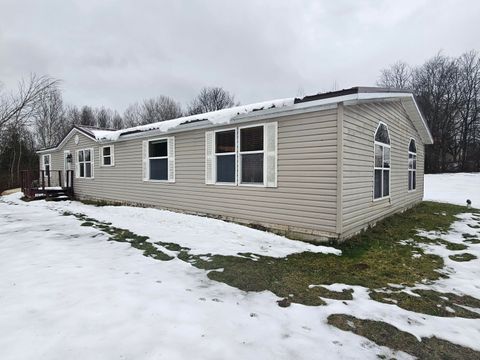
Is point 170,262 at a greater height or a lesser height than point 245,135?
lesser

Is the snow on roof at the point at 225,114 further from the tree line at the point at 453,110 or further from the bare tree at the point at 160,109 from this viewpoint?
the tree line at the point at 453,110

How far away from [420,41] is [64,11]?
35009 mm

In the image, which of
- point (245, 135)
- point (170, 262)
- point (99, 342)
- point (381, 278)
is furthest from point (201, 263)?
point (245, 135)

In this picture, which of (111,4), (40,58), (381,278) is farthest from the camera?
(40,58)

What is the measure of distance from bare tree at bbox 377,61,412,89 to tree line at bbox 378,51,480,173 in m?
2.43

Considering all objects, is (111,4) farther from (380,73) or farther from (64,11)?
(380,73)

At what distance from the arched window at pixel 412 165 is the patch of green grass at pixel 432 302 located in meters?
8.17

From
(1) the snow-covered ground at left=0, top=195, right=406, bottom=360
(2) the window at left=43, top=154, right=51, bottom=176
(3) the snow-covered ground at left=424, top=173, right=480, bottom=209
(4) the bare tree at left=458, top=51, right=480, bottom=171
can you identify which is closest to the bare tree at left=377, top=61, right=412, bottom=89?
(4) the bare tree at left=458, top=51, right=480, bottom=171

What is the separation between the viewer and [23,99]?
19.5 meters

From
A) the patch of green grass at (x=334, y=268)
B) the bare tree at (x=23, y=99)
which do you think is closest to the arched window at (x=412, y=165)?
the patch of green grass at (x=334, y=268)

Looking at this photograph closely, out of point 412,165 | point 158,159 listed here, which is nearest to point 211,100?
point 158,159

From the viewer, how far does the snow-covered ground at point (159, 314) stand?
82.7 inches

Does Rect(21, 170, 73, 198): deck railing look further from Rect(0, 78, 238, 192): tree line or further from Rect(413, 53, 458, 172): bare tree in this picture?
Rect(413, 53, 458, 172): bare tree

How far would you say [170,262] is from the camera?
4.18 meters
